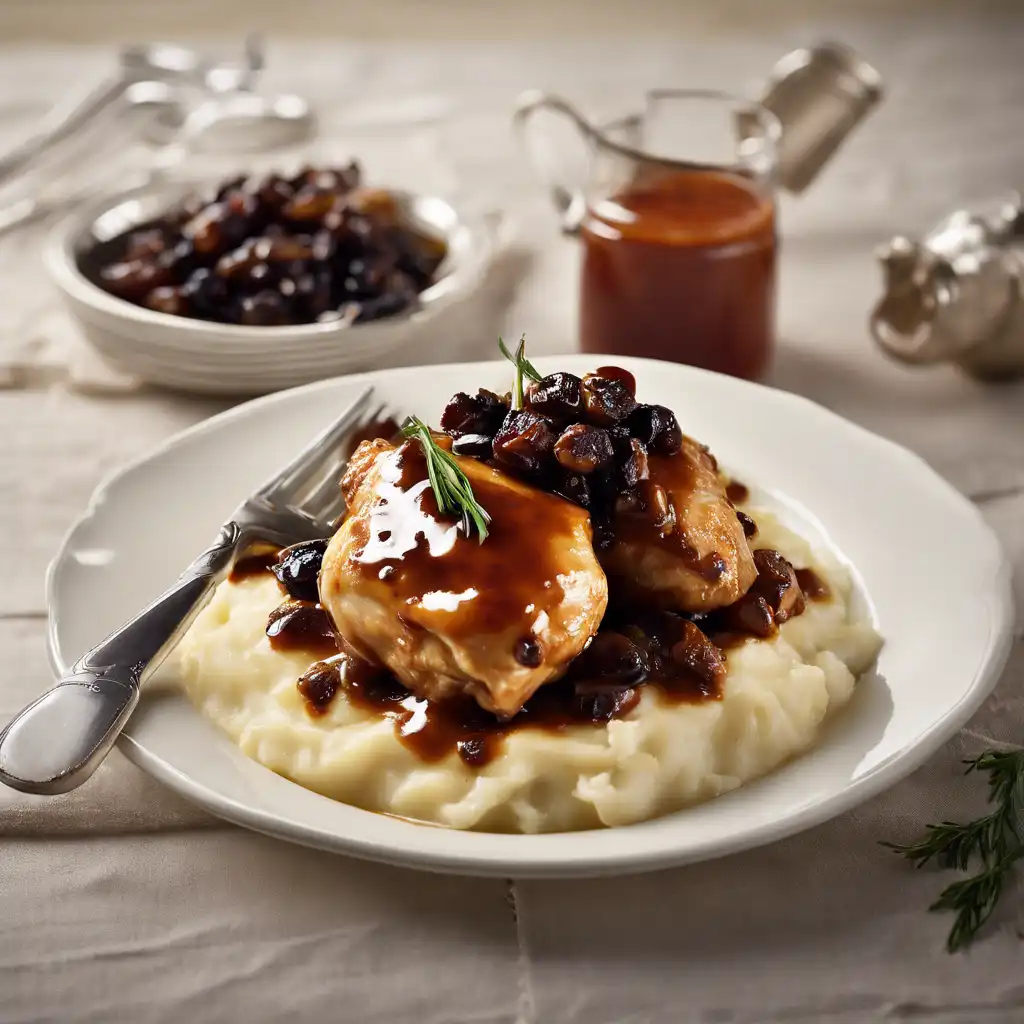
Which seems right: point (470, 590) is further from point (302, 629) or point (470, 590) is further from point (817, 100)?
point (817, 100)

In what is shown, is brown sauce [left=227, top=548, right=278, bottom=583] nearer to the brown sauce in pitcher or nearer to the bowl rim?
the bowl rim

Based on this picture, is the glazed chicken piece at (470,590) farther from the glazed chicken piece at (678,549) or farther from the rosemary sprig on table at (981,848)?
the rosemary sprig on table at (981,848)

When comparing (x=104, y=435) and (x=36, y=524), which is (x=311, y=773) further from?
(x=104, y=435)

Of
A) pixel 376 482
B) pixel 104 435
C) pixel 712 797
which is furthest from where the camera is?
pixel 104 435

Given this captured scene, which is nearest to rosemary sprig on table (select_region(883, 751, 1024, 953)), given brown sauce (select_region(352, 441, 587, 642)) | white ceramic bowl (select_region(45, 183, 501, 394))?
brown sauce (select_region(352, 441, 587, 642))

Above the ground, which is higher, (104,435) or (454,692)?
(454,692)

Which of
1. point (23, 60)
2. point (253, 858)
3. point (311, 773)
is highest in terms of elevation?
point (311, 773)

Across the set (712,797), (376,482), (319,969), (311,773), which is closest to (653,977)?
(712,797)
